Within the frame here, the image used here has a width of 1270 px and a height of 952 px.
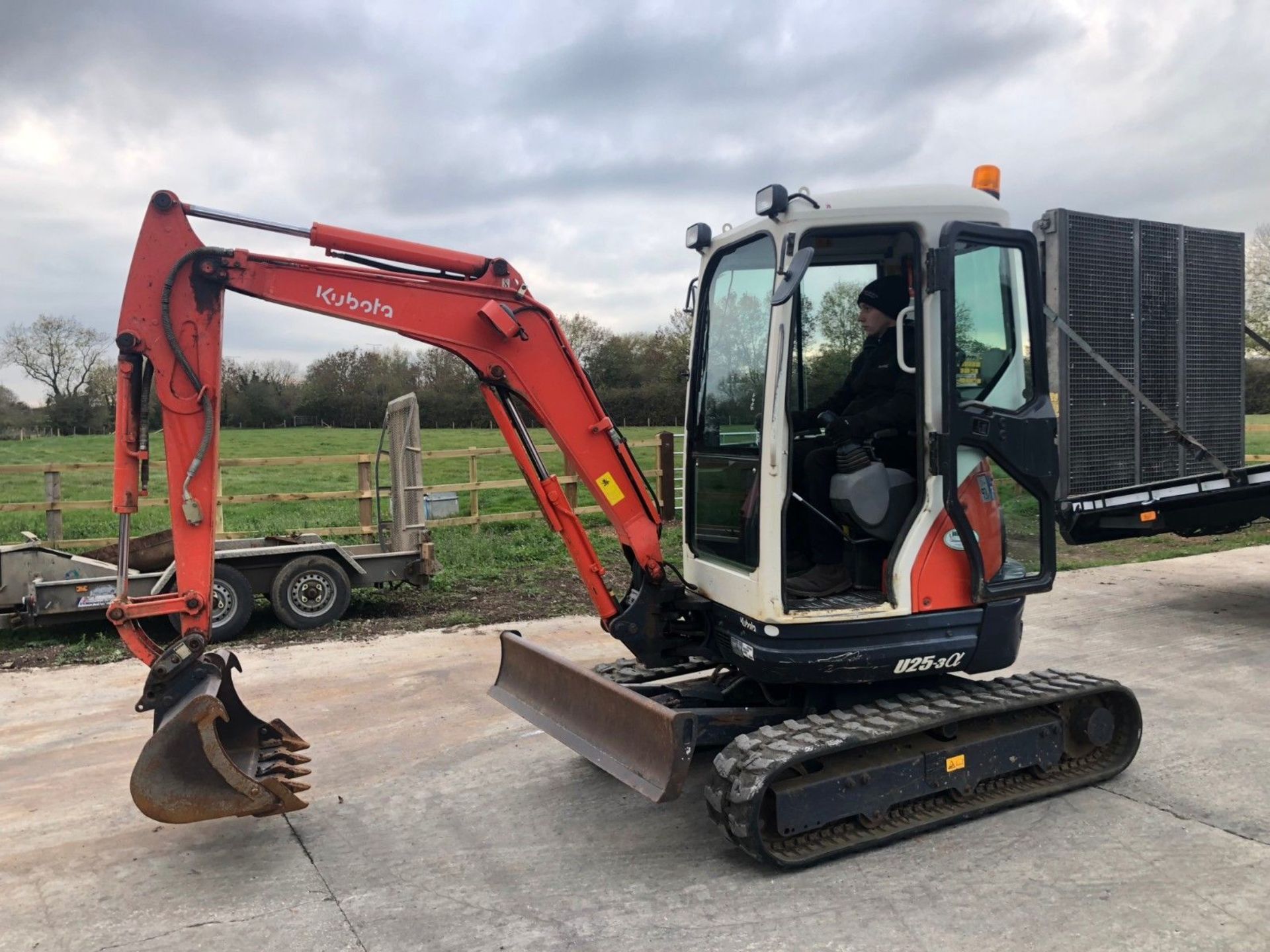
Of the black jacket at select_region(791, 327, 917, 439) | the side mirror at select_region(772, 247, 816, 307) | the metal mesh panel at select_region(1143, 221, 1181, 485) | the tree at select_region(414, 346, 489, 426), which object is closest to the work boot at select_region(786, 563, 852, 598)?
the black jacket at select_region(791, 327, 917, 439)

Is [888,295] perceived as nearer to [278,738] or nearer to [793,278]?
[793,278]

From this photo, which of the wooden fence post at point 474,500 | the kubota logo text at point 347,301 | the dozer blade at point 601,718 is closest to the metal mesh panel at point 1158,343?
the dozer blade at point 601,718

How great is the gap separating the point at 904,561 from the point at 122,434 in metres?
3.45

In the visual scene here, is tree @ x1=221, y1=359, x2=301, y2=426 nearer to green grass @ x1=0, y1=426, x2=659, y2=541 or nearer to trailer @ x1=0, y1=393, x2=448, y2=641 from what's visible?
green grass @ x1=0, y1=426, x2=659, y2=541

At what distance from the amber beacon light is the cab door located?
1.21 feet

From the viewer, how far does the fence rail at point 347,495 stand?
1053 centimetres

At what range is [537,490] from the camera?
4.69 m

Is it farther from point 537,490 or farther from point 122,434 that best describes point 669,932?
point 122,434

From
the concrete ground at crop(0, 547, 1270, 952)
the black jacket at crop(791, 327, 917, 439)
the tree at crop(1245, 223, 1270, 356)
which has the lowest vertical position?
the concrete ground at crop(0, 547, 1270, 952)

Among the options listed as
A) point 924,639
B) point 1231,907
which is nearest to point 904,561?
point 924,639

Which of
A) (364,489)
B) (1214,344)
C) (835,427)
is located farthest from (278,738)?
(1214,344)

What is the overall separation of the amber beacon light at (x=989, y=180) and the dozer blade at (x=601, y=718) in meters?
→ 2.76

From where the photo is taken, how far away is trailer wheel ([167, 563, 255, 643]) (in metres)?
7.86

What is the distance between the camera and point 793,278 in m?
3.73
